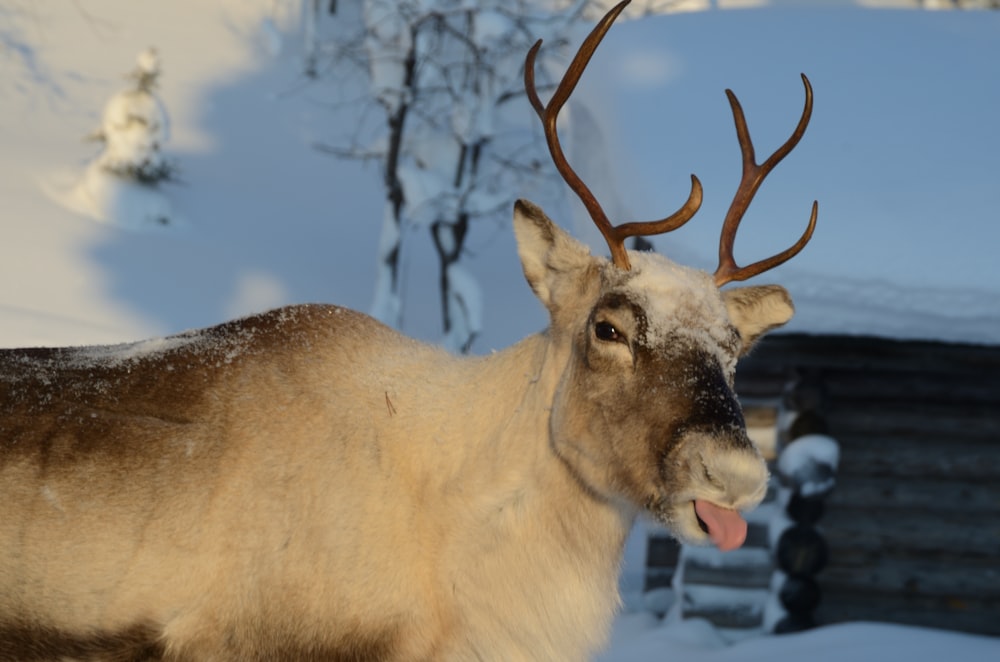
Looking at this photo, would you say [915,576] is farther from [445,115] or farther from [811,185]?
[445,115]

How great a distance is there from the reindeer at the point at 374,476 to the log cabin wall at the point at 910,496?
487 cm

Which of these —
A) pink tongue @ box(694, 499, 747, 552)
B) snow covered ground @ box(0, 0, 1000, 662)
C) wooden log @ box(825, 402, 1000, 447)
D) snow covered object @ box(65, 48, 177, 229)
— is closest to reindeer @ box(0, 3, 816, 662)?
pink tongue @ box(694, 499, 747, 552)

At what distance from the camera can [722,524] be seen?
2.71 meters

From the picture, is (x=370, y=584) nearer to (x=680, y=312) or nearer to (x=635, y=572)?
(x=680, y=312)

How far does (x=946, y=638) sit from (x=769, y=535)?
132 cm

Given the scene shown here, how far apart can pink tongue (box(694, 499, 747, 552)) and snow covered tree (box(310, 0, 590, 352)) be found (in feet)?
36.3

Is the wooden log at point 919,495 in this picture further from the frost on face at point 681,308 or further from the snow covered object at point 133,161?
the snow covered object at point 133,161

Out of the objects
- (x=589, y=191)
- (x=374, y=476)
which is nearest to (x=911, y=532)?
(x=589, y=191)

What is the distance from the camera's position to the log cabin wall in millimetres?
7914

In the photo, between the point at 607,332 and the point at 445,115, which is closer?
the point at 607,332

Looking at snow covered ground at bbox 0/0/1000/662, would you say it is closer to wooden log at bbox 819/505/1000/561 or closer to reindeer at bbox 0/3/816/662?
wooden log at bbox 819/505/1000/561

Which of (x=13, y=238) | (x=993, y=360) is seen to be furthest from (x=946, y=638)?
(x=13, y=238)

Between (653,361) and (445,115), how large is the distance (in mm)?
12690

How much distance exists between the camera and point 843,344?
23.8ft
